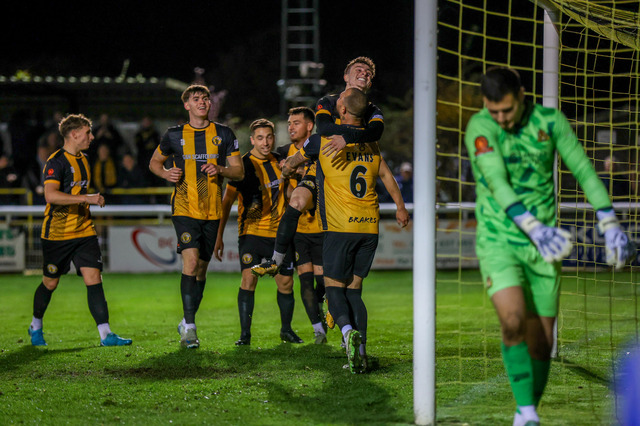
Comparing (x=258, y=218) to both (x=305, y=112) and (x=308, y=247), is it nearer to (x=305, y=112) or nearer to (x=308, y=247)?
(x=308, y=247)

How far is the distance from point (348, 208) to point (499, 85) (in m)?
2.26

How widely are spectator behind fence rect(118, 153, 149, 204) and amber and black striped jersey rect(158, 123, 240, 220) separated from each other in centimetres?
1058

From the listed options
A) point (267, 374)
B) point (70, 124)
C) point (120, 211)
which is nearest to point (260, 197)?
point (70, 124)

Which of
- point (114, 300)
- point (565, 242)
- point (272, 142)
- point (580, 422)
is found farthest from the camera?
point (114, 300)

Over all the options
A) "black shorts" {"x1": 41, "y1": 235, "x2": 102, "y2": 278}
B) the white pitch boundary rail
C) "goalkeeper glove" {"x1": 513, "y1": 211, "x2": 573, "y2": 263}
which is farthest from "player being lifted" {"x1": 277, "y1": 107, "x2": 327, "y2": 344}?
the white pitch boundary rail

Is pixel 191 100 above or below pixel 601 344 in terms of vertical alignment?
above

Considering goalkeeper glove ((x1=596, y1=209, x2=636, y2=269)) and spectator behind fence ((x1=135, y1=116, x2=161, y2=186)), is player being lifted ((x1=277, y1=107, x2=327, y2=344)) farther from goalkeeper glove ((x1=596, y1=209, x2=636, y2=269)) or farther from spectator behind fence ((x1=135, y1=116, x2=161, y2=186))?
spectator behind fence ((x1=135, y1=116, x2=161, y2=186))

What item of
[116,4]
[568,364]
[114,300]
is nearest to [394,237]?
[114,300]

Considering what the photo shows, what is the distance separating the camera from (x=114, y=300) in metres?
12.0

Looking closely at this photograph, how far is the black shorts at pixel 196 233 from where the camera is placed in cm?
757

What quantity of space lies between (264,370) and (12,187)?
13634 mm

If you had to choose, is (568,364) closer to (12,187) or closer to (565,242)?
(565,242)

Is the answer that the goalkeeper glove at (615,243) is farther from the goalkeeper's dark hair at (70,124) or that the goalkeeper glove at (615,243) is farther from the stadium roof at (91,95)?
the stadium roof at (91,95)

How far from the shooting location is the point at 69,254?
7855mm
